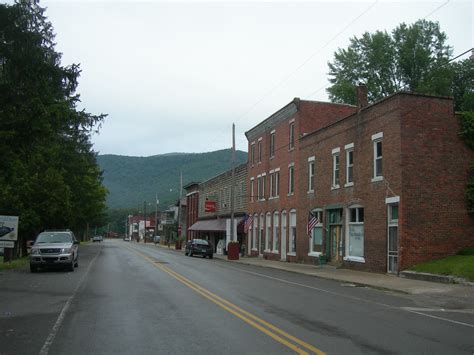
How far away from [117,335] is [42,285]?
9749 mm

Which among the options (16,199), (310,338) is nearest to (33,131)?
(310,338)

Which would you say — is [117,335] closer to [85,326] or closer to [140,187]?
[85,326]

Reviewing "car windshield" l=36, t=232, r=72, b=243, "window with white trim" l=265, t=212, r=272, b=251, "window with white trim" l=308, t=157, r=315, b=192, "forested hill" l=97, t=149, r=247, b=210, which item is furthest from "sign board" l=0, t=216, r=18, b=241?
"forested hill" l=97, t=149, r=247, b=210

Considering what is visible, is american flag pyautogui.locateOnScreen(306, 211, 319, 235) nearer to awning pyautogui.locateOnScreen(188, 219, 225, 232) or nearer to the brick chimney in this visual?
the brick chimney

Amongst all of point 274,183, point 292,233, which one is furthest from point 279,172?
point 292,233

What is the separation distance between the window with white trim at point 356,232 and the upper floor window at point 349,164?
1.48 m

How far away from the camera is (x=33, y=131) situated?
17781 mm

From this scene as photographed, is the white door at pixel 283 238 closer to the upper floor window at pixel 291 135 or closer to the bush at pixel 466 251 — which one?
the upper floor window at pixel 291 135

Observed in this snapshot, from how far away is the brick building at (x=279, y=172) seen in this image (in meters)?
37.1

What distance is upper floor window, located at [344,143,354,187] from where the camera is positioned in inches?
1124

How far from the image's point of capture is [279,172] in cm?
4072

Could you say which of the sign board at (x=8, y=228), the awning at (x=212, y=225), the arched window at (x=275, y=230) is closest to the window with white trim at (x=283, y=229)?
the arched window at (x=275, y=230)

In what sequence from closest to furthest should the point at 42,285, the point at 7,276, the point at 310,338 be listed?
1. the point at 310,338
2. the point at 42,285
3. the point at 7,276

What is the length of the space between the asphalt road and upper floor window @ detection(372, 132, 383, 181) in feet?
30.8
